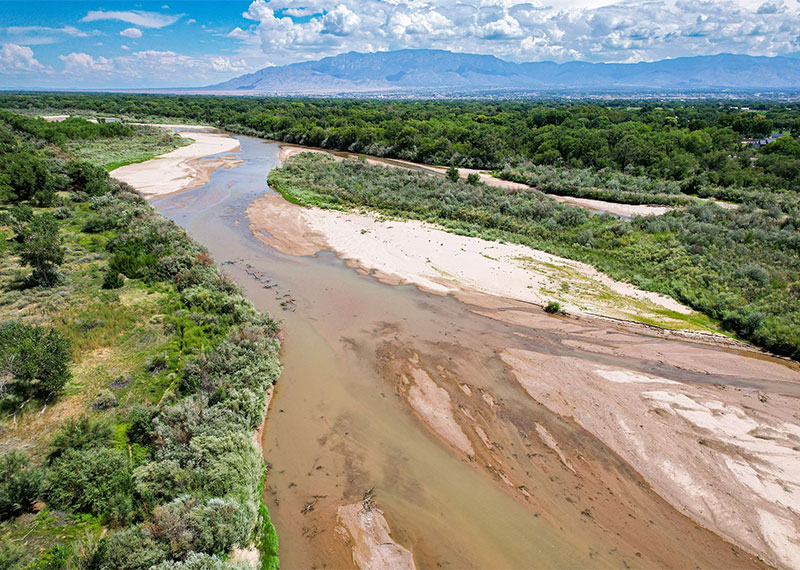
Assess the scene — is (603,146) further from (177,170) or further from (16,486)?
(16,486)

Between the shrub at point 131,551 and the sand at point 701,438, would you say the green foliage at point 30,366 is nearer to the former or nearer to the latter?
the shrub at point 131,551

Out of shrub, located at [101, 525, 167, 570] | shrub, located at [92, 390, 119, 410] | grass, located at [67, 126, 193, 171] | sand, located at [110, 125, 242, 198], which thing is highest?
grass, located at [67, 126, 193, 171]

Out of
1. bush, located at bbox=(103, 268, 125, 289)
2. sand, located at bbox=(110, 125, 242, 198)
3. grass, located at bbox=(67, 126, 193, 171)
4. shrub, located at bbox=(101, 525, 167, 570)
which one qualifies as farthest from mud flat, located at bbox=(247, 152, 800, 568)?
grass, located at bbox=(67, 126, 193, 171)

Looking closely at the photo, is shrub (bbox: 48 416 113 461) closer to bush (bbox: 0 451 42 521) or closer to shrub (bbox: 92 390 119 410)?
bush (bbox: 0 451 42 521)

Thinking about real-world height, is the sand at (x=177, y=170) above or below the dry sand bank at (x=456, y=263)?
above

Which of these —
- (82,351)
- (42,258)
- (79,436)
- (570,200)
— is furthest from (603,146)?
(79,436)

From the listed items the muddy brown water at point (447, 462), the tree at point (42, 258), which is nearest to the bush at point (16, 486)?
the muddy brown water at point (447, 462)

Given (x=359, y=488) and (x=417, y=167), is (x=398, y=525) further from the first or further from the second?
(x=417, y=167)
